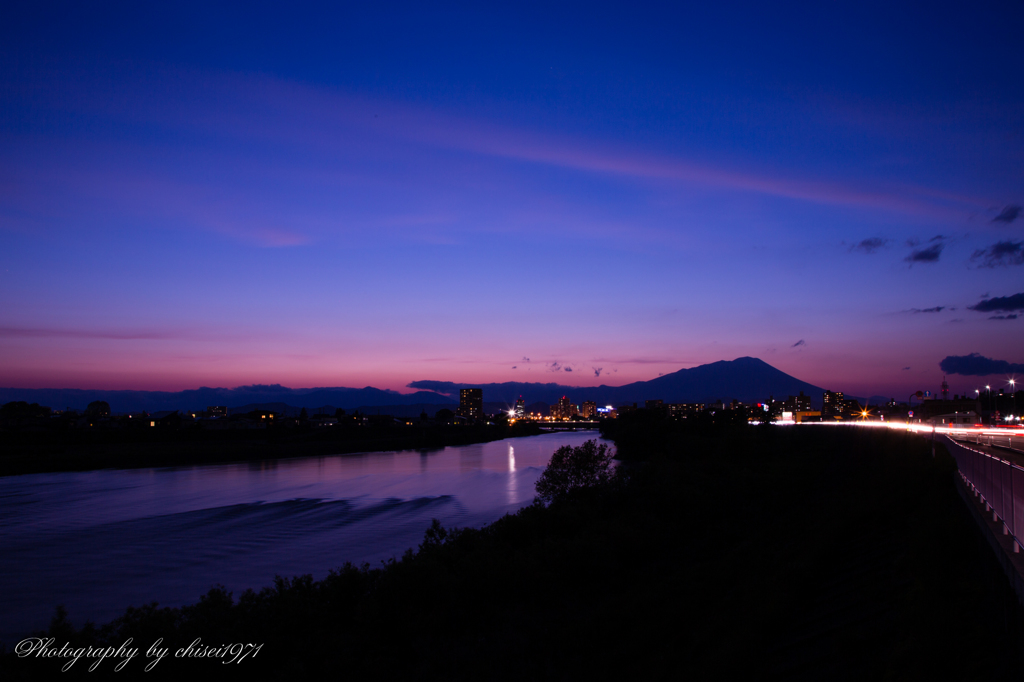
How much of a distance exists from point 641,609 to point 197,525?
2437 cm

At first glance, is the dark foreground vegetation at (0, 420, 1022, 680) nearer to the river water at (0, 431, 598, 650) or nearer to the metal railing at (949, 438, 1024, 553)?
the metal railing at (949, 438, 1024, 553)

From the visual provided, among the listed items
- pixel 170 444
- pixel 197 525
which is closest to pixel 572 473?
pixel 197 525

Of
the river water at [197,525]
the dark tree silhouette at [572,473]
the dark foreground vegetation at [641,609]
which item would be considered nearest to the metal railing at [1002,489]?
the dark foreground vegetation at [641,609]

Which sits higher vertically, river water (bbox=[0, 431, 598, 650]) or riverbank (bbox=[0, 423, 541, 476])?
riverbank (bbox=[0, 423, 541, 476])

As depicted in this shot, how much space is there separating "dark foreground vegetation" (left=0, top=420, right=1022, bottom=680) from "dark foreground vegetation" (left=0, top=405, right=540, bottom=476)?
52.8 meters

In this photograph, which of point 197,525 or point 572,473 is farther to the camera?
point 197,525

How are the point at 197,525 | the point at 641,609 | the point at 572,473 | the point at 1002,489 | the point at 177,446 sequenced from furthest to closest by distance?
the point at 177,446 → the point at 197,525 → the point at 572,473 → the point at 641,609 → the point at 1002,489

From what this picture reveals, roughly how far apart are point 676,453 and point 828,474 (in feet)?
46.5

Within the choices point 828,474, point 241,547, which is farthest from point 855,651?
point 828,474

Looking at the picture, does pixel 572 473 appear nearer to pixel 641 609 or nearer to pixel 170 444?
pixel 641 609

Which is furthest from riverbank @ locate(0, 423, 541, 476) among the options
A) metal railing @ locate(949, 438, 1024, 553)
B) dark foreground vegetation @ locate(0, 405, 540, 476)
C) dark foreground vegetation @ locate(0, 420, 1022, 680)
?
metal railing @ locate(949, 438, 1024, 553)

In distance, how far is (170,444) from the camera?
7500 centimetres

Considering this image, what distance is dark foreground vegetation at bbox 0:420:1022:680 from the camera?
26.0ft

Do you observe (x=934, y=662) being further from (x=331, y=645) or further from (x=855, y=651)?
(x=331, y=645)
